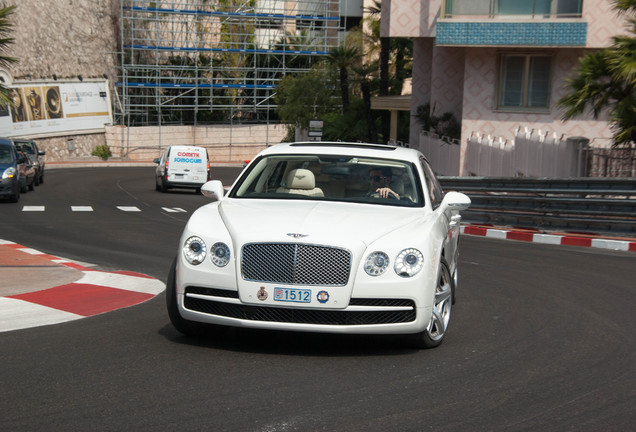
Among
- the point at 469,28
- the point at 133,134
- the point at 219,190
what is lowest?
the point at 133,134

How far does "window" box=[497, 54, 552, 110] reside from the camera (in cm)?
2733

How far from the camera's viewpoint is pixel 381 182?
7.84 metres

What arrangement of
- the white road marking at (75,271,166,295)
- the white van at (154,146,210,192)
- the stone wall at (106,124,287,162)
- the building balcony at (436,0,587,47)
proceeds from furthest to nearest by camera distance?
the stone wall at (106,124,287,162) < the white van at (154,146,210,192) < the building balcony at (436,0,587,47) < the white road marking at (75,271,166,295)

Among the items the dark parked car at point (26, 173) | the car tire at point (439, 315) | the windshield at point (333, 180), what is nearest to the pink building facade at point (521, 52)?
the dark parked car at point (26, 173)

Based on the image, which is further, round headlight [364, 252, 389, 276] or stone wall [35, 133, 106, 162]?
stone wall [35, 133, 106, 162]

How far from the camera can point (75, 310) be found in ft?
27.0

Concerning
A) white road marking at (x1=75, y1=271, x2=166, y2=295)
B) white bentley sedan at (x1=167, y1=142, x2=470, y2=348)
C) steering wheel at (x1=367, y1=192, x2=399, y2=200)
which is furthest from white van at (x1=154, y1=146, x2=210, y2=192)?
white bentley sedan at (x1=167, y1=142, x2=470, y2=348)

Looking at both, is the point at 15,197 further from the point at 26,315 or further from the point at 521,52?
the point at 26,315

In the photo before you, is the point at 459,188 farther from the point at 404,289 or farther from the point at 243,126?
the point at 243,126

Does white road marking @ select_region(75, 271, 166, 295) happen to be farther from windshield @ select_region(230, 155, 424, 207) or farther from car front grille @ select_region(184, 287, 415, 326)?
car front grille @ select_region(184, 287, 415, 326)

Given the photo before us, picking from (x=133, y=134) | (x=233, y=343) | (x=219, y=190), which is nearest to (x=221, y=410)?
(x=233, y=343)

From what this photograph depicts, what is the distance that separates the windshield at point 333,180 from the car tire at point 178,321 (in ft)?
4.17

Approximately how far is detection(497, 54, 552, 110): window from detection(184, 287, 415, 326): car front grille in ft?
72.5

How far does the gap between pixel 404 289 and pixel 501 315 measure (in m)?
2.40
